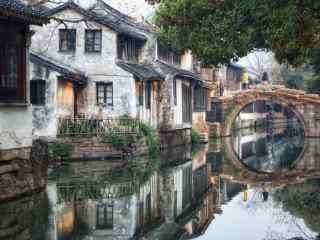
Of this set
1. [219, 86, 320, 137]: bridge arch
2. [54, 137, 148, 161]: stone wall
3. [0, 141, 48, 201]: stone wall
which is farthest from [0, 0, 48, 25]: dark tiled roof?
[219, 86, 320, 137]: bridge arch

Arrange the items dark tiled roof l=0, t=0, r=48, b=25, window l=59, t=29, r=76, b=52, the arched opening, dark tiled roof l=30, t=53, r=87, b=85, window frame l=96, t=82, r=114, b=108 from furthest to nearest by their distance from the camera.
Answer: window l=59, t=29, r=76, b=52 → window frame l=96, t=82, r=114, b=108 → the arched opening → dark tiled roof l=30, t=53, r=87, b=85 → dark tiled roof l=0, t=0, r=48, b=25

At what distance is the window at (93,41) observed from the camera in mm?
33719

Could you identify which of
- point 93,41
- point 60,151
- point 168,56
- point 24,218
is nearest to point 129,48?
point 93,41

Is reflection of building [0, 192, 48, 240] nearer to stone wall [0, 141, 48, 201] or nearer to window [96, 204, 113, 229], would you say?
stone wall [0, 141, 48, 201]

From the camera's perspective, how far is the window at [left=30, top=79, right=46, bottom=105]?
30.4m

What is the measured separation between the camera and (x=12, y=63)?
1806 centimetres

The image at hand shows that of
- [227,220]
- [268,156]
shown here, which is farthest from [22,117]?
[268,156]

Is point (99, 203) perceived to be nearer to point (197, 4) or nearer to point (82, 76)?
point (197, 4)

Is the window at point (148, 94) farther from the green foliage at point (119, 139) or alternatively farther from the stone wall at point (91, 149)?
the stone wall at point (91, 149)

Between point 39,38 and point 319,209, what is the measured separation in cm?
2241

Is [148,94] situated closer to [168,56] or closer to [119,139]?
[168,56]

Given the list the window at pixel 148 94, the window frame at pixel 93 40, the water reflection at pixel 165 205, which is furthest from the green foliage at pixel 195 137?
the water reflection at pixel 165 205

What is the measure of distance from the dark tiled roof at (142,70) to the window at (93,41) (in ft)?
5.24

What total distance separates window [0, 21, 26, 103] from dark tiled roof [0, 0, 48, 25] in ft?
1.68
